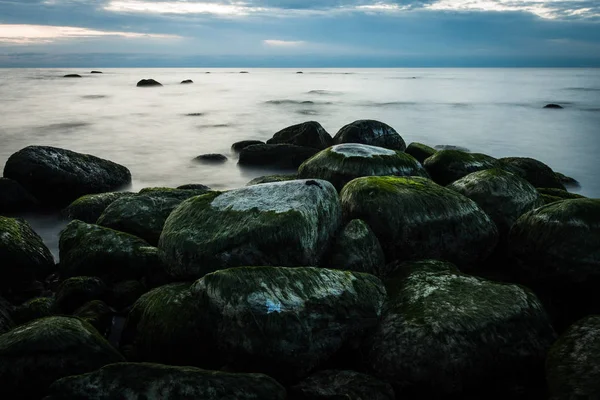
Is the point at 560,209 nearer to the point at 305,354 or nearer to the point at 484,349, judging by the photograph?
the point at 484,349

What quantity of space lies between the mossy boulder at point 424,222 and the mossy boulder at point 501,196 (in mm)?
488

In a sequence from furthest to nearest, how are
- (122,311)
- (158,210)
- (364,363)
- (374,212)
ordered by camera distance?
(158,210)
(374,212)
(122,311)
(364,363)

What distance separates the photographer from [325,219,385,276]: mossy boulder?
5.46 m

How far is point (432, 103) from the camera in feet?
129

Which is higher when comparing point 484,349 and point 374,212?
point 374,212

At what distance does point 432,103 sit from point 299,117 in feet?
49.0

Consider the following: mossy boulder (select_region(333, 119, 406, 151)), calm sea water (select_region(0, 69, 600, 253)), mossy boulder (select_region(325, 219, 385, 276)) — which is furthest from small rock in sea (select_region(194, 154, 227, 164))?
mossy boulder (select_region(325, 219, 385, 276))

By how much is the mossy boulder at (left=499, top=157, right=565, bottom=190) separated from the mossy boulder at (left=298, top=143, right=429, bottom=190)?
9.27 ft

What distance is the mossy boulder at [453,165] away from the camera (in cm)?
882

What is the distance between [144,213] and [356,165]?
10.9 feet

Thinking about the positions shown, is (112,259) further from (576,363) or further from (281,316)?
(576,363)

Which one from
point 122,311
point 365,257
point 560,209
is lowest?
point 122,311

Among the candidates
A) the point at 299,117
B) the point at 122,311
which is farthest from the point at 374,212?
the point at 299,117

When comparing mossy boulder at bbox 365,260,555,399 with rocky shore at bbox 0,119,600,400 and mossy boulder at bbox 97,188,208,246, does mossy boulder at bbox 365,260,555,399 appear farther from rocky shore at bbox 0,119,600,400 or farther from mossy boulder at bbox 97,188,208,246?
mossy boulder at bbox 97,188,208,246
